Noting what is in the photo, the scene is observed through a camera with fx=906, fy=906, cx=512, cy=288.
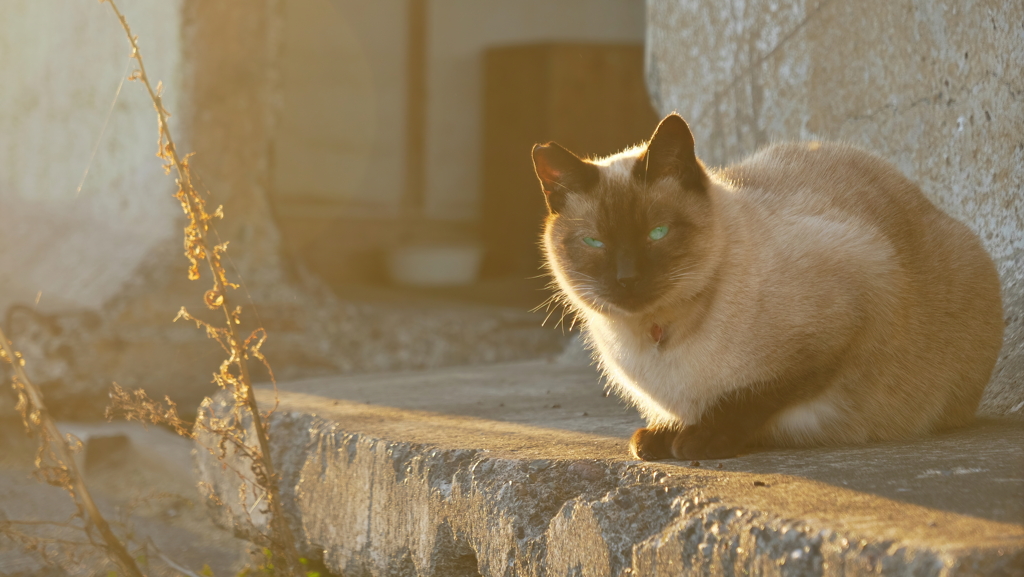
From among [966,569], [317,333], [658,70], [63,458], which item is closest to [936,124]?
[658,70]

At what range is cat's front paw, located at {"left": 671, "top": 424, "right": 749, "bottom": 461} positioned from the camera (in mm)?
1797

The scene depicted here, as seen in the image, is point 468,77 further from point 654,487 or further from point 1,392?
point 654,487

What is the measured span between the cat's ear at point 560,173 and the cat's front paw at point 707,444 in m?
0.59

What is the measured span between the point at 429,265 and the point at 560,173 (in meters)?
5.37

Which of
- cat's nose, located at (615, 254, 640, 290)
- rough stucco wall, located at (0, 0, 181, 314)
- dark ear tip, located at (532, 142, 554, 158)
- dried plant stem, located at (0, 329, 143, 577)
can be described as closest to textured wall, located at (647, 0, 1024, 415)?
cat's nose, located at (615, 254, 640, 290)

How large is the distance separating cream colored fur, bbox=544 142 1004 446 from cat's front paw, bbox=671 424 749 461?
8cm

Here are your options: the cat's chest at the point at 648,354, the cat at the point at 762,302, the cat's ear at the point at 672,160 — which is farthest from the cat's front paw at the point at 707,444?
the cat's ear at the point at 672,160

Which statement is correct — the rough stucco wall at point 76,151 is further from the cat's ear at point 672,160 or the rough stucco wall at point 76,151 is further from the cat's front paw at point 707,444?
the cat's front paw at point 707,444

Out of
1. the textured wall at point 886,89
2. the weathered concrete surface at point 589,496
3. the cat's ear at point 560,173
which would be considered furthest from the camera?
the textured wall at point 886,89

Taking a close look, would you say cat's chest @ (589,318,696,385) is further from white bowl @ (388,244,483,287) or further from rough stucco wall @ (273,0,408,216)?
rough stucco wall @ (273,0,408,216)

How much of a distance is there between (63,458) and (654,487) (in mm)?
1370

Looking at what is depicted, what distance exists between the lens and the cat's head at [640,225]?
188cm

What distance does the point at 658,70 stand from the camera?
3873mm

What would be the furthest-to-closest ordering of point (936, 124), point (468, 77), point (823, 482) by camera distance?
point (468, 77) → point (936, 124) → point (823, 482)
